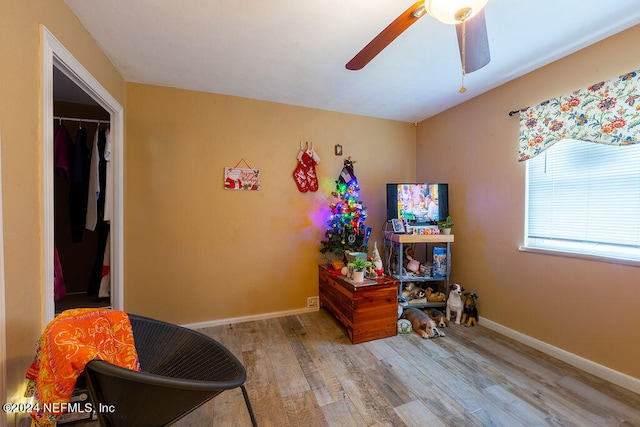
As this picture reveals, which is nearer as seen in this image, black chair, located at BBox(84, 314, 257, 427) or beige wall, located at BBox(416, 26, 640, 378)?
black chair, located at BBox(84, 314, 257, 427)

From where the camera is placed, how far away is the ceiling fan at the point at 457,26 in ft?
3.10

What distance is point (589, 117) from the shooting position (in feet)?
5.70

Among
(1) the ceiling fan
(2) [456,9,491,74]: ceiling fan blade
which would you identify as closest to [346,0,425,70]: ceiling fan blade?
(1) the ceiling fan

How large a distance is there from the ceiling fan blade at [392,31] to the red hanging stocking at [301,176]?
4.82 feet

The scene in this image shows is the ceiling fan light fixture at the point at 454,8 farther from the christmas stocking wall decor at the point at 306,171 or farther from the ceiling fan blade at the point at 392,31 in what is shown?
the christmas stocking wall decor at the point at 306,171

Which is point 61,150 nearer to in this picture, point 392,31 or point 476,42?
point 392,31

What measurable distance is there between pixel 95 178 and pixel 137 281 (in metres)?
0.99

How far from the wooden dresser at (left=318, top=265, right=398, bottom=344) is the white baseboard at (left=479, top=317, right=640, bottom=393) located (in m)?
1.04

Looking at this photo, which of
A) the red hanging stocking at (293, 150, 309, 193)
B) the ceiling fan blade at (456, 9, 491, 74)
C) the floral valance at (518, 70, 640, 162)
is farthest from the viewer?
the red hanging stocking at (293, 150, 309, 193)

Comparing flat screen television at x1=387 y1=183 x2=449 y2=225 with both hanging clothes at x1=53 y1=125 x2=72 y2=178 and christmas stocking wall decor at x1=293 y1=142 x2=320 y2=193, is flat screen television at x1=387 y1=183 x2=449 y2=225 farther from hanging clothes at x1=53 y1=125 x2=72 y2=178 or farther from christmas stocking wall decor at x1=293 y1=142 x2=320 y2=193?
hanging clothes at x1=53 y1=125 x2=72 y2=178

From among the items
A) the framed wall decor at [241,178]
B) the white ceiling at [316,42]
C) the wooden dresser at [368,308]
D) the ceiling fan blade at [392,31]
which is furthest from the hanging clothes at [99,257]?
the ceiling fan blade at [392,31]

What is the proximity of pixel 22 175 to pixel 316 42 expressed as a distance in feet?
5.75

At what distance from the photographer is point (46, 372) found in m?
0.79

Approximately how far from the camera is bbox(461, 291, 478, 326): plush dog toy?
2471mm
